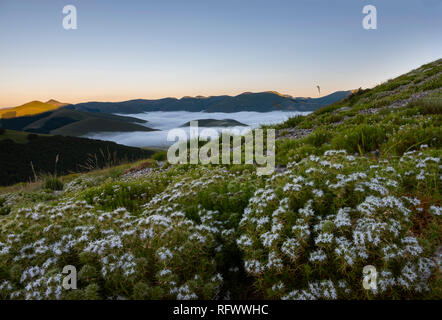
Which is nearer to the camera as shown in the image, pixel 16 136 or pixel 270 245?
pixel 270 245

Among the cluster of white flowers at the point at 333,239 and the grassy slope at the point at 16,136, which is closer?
the cluster of white flowers at the point at 333,239

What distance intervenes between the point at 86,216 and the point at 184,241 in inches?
86.5

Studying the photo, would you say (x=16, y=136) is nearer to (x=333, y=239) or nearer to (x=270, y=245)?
(x=270, y=245)

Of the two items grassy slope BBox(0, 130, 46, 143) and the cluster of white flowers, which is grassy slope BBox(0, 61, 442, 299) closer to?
the cluster of white flowers

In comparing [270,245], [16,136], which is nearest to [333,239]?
[270,245]

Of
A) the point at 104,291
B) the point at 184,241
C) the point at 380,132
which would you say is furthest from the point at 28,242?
the point at 380,132

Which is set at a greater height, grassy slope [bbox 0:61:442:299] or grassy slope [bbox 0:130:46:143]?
grassy slope [bbox 0:130:46:143]

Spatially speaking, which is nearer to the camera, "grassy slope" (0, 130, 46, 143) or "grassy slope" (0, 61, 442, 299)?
"grassy slope" (0, 61, 442, 299)

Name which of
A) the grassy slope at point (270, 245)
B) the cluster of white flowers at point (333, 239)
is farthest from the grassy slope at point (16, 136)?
the cluster of white flowers at point (333, 239)

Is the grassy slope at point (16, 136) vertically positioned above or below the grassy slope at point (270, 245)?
above

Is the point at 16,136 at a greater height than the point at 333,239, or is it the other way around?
the point at 16,136

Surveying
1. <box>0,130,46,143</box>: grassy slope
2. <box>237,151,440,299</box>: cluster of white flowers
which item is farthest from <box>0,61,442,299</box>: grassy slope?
<box>0,130,46,143</box>: grassy slope

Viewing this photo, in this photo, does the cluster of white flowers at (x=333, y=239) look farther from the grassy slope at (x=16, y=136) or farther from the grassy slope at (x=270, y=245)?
the grassy slope at (x=16, y=136)

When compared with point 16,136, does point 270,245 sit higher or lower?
lower
